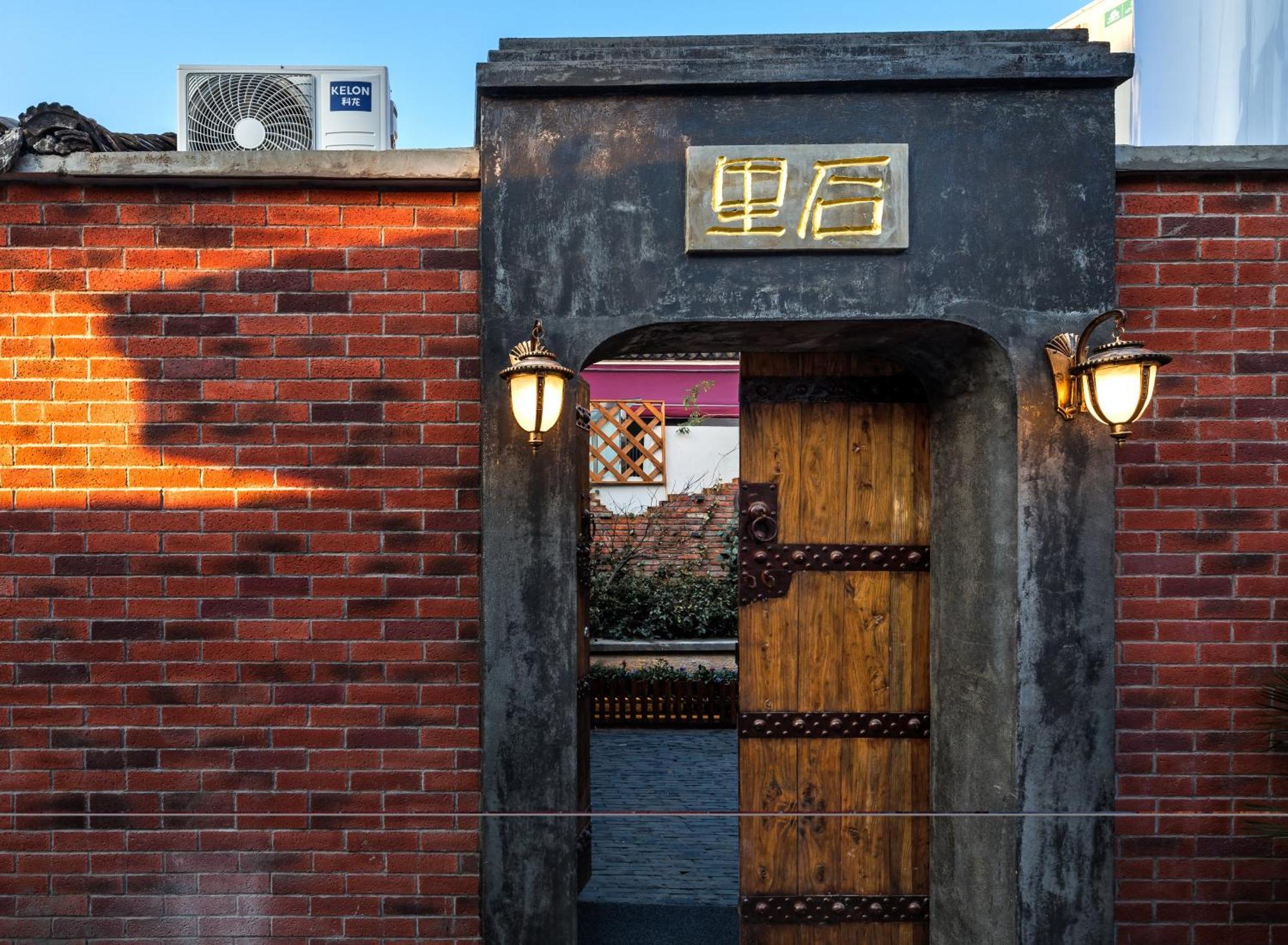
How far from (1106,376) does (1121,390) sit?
6 cm

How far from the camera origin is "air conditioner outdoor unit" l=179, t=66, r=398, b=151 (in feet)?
11.0

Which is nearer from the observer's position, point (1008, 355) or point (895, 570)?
point (1008, 355)

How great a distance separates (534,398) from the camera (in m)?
2.68

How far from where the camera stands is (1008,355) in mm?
2867

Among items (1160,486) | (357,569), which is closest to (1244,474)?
(1160,486)

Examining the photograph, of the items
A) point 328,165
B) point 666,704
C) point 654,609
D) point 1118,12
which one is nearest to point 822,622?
point 328,165

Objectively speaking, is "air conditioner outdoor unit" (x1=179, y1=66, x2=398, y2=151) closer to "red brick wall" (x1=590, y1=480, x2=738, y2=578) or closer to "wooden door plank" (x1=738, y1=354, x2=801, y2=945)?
"wooden door plank" (x1=738, y1=354, x2=801, y2=945)

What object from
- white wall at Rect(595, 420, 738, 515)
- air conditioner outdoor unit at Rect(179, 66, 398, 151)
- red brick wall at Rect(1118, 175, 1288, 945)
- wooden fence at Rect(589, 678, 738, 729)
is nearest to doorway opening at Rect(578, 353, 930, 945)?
red brick wall at Rect(1118, 175, 1288, 945)

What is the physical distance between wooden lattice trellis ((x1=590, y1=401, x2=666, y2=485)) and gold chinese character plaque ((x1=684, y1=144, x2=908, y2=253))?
900 centimetres

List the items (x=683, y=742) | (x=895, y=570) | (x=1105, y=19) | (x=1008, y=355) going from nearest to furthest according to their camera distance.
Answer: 1. (x=1008, y=355)
2. (x=895, y=570)
3. (x=683, y=742)
4. (x=1105, y=19)

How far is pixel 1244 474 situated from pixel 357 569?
137 inches

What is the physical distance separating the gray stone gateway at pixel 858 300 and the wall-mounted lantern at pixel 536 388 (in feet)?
0.64

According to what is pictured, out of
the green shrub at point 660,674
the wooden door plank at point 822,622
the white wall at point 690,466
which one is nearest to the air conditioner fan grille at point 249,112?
the wooden door plank at point 822,622

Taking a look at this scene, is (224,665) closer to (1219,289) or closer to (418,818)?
(418,818)
